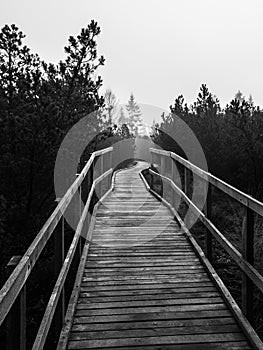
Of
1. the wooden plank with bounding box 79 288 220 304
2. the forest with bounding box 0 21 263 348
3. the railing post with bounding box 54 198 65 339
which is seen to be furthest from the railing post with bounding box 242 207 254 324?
the railing post with bounding box 54 198 65 339

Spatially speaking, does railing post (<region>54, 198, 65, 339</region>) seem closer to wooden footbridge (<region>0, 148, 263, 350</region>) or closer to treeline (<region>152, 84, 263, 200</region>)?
wooden footbridge (<region>0, 148, 263, 350</region>)

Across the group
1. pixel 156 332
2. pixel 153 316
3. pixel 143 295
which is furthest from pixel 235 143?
pixel 156 332

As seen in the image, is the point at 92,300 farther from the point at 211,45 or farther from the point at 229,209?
the point at 211,45

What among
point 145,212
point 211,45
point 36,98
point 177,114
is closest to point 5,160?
point 36,98

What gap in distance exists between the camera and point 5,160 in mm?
5965

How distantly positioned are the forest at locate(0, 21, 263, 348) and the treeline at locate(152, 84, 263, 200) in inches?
0.8

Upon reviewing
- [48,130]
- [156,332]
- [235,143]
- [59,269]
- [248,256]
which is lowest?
[156,332]

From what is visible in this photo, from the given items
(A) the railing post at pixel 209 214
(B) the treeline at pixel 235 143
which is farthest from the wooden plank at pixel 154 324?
(B) the treeline at pixel 235 143

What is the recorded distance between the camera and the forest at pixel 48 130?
19.6 feet

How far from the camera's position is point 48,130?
609 centimetres

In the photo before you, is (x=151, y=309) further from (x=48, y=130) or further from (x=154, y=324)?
(x=48, y=130)

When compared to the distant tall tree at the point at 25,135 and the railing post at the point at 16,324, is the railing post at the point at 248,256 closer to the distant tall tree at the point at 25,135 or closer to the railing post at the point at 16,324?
the railing post at the point at 16,324

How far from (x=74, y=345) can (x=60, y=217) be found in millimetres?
935

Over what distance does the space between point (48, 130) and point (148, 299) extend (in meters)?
3.48
